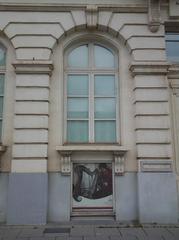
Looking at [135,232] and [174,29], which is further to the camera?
[174,29]

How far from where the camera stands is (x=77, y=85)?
10.5 meters

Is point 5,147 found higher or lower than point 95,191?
higher

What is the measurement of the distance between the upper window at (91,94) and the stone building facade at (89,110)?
0.12 ft

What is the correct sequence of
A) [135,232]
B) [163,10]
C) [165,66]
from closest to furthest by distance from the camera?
1. [135,232]
2. [165,66]
3. [163,10]

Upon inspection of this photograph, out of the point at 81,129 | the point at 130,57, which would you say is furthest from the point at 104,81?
the point at 81,129

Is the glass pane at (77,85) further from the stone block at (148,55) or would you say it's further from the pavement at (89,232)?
the pavement at (89,232)

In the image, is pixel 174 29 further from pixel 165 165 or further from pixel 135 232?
pixel 135 232

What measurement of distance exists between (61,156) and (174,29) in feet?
21.1

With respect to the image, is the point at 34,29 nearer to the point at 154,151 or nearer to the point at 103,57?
the point at 103,57

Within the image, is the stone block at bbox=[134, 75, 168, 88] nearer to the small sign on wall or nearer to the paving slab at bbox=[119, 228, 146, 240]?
the small sign on wall

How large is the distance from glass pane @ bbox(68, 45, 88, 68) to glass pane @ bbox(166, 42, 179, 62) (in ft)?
10.1

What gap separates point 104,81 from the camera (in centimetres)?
1055

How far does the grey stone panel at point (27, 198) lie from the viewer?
8960mm

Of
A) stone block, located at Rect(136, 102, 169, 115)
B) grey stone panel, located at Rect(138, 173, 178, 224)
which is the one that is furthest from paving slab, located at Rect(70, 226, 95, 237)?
stone block, located at Rect(136, 102, 169, 115)
